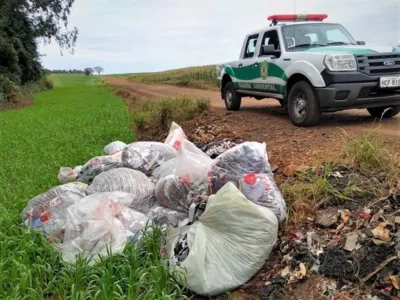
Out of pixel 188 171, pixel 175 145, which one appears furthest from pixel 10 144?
pixel 188 171

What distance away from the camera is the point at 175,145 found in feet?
20.0

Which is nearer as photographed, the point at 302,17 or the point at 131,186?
the point at 131,186

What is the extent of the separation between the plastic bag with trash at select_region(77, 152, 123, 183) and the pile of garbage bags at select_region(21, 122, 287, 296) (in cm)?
45

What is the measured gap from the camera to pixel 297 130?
714 centimetres

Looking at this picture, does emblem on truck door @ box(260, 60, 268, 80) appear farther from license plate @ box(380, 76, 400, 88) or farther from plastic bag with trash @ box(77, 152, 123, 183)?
plastic bag with trash @ box(77, 152, 123, 183)

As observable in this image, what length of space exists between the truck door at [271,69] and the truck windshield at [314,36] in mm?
210

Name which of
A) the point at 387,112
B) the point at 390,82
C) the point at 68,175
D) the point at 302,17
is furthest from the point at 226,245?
the point at 302,17

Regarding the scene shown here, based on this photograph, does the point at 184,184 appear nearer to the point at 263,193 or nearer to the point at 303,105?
the point at 263,193

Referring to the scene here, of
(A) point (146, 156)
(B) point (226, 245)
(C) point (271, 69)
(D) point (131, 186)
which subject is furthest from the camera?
(C) point (271, 69)

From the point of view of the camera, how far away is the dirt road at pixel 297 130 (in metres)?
5.54

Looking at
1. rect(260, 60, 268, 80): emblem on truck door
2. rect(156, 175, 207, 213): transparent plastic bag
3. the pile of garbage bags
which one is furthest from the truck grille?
rect(156, 175, 207, 213): transparent plastic bag

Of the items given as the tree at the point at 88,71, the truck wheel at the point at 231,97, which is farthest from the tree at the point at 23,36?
the tree at the point at 88,71

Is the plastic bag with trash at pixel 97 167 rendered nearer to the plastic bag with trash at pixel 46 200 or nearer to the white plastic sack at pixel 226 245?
the plastic bag with trash at pixel 46 200

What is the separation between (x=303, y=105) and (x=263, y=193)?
3718 millimetres
